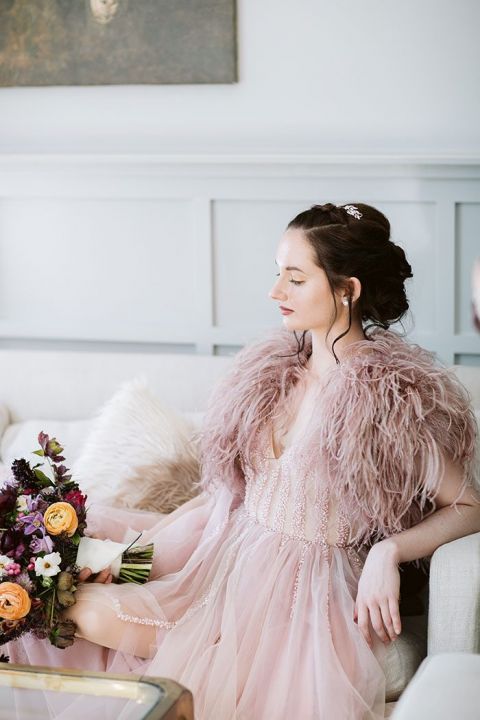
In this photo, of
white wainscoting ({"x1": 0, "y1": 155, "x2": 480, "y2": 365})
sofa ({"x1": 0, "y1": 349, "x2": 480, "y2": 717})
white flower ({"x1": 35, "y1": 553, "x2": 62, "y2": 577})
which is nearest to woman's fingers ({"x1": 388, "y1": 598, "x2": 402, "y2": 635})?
sofa ({"x1": 0, "y1": 349, "x2": 480, "y2": 717})

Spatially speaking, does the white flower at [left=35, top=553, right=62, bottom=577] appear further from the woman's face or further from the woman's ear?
the woman's ear

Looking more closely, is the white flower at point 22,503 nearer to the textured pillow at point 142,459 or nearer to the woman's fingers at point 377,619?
the textured pillow at point 142,459

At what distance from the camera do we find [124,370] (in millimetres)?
2850

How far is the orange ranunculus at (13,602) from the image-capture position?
65.5 inches

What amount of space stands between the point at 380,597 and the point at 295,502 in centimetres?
28

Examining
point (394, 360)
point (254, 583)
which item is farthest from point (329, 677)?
point (394, 360)

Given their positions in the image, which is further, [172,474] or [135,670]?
[172,474]

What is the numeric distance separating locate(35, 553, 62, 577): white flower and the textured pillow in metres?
0.62

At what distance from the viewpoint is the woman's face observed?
1948 millimetres

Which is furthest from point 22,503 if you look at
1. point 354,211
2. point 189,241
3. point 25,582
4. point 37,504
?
point 189,241

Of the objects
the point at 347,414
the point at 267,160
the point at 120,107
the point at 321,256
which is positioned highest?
the point at 120,107

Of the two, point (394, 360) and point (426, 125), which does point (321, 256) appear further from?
point (426, 125)

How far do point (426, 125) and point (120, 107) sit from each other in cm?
93

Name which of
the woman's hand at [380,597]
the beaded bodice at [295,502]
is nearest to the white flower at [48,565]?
the beaded bodice at [295,502]
